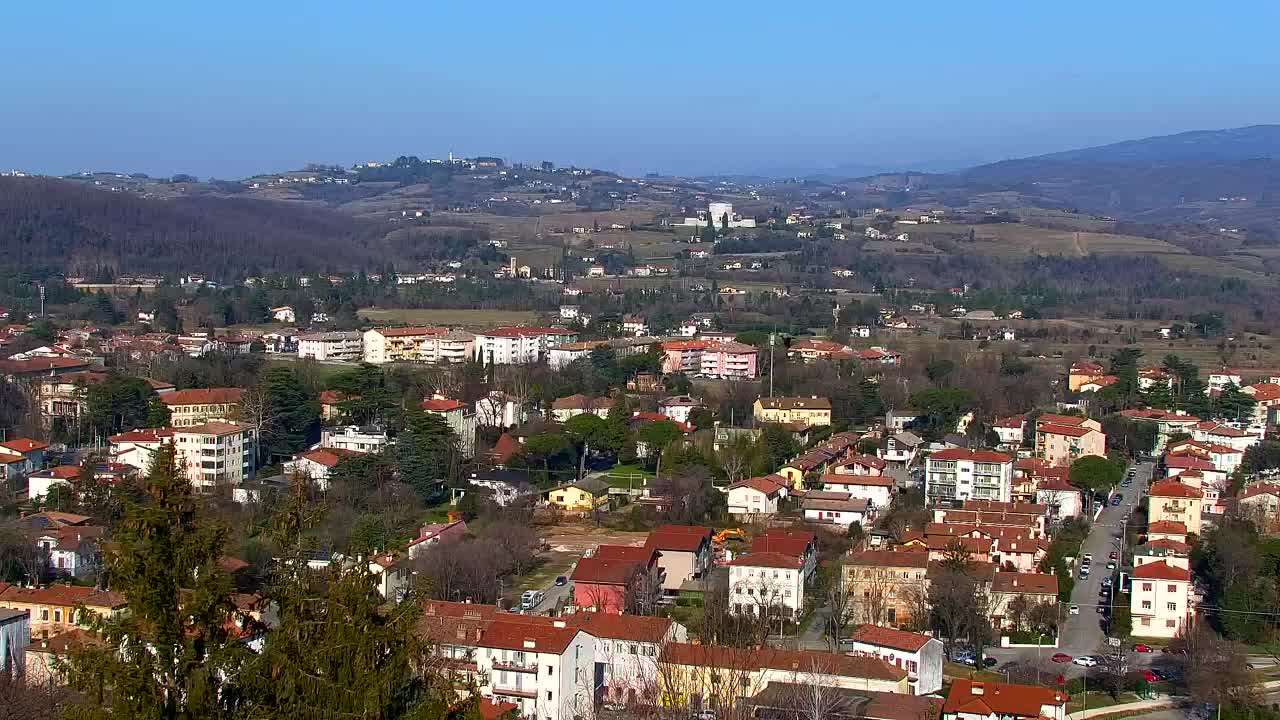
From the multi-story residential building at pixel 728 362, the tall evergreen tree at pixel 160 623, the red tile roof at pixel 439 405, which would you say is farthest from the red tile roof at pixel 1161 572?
the multi-story residential building at pixel 728 362

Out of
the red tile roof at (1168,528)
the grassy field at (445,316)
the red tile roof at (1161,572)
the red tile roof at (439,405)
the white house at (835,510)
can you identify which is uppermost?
the red tile roof at (439,405)

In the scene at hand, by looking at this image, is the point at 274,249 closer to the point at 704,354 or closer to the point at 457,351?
the point at 457,351

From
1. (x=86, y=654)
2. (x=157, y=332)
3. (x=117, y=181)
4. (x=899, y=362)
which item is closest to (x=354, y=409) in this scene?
(x=899, y=362)

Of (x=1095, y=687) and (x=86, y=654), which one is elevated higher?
(x=86, y=654)

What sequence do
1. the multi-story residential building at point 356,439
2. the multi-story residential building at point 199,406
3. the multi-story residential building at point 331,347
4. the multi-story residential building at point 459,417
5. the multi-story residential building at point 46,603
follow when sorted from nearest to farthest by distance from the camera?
the multi-story residential building at point 46,603 < the multi-story residential building at point 356,439 < the multi-story residential building at point 459,417 < the multi-story residential building at point 199,406 < the multi-story residential building at point 331,347

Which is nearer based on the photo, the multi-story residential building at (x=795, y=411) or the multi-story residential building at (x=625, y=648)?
the multi-story residential building at (x=625, y=648)

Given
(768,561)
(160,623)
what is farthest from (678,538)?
(160,623)

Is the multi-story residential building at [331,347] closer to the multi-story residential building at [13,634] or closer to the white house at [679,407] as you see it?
the white house at [679,407]
